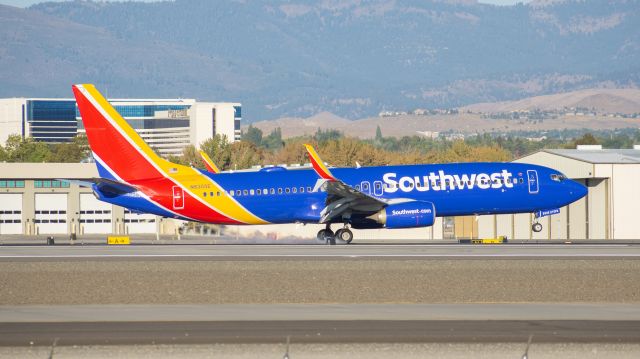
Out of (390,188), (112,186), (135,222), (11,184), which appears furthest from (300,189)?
(11,184)

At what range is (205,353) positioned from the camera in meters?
24.8

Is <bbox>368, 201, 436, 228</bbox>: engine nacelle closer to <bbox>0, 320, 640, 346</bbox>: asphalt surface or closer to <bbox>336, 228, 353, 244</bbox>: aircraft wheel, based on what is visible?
<bbox>336, 228, 353, 244</bbox>: aircraft wheel

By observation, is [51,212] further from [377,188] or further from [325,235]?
[377,188]

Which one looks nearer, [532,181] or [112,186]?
[112,186]

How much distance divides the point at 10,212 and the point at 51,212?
3261 millimetres

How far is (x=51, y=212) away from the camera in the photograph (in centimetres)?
9769

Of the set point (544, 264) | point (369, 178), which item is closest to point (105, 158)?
point (369, 178)

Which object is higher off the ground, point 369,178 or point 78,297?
point 369,178

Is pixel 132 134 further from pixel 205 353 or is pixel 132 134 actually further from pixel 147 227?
pixel 147 227

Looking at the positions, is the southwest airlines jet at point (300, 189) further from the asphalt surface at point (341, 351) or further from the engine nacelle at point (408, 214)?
the asphalt surface at point (341, 351)

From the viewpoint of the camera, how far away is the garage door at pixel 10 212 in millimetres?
96650

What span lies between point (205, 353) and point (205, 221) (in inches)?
1324

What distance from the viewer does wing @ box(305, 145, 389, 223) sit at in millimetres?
55281

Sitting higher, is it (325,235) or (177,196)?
(177,196)
